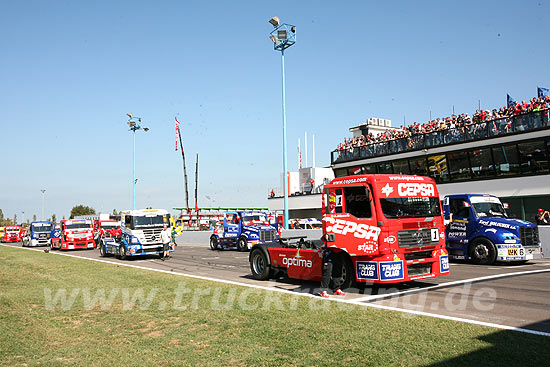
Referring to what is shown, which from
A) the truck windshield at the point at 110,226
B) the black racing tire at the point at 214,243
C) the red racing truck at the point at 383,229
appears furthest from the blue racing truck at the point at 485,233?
the truck windshield at the point at 110,226

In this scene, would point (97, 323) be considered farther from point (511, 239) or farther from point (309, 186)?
point (309, 186)

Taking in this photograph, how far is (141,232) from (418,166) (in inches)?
833

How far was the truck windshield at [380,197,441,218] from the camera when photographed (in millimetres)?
10328

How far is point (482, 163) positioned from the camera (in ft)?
99.2

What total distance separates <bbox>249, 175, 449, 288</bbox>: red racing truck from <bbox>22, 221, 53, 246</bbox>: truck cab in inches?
1546

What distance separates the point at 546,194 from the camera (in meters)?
26.8

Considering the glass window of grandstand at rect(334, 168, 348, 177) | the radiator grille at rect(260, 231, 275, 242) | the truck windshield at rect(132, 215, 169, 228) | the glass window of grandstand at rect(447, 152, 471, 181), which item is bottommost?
the radiator grille at rect(260, 231, 275, 242)

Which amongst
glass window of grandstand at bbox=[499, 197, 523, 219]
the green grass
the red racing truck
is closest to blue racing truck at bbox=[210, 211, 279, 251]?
glass window of grandstand at bbox=[499, 197, 523, 219]

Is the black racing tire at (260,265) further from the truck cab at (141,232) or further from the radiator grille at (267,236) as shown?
the radiator grille at (267,236)

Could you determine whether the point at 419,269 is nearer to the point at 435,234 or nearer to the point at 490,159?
the point at 435,234

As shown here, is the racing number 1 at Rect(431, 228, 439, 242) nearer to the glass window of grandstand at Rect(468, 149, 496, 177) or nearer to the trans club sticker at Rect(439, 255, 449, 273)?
the trans club sticker at Rect(439, 255, 449, 273)

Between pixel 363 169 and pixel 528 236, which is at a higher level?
pixel 363 169

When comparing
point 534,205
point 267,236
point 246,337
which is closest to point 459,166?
point 534,205

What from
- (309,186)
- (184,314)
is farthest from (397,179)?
(309,186)
